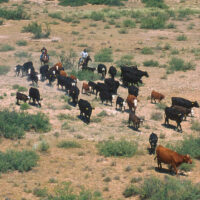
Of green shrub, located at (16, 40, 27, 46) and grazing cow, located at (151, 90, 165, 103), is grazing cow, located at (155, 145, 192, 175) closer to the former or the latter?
grazing cow, located at (151, 90, 165, 103)

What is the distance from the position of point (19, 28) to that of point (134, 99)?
22196 mm

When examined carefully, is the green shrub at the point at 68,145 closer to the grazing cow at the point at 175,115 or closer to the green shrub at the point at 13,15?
the grazing cow at the point at 175,115

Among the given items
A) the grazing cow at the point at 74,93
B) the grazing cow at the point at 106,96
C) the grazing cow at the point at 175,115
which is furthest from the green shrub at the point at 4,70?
the grazing cow at the point at 175,115

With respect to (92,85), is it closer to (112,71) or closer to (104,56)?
(112,71)

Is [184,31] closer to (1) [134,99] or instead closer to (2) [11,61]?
(2) [11,61]

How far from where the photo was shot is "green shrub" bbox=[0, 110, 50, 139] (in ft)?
50.9

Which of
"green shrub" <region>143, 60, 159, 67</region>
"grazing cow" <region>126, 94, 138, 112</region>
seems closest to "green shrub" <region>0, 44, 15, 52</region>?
"green shrub" <region>143, 60, 159, 67</region>

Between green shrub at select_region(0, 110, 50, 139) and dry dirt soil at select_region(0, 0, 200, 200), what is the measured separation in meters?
0.31

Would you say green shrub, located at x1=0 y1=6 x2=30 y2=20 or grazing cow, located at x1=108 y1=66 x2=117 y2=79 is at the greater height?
green shrub, located at x1=0 y1=6 x2=30 y2=20

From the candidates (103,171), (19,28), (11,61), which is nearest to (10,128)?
(103,171)

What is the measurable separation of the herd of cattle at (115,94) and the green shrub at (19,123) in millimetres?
2001

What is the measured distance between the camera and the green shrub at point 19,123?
611 inches

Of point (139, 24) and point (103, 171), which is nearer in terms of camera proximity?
point (103, 171)

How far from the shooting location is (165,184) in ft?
35.3
